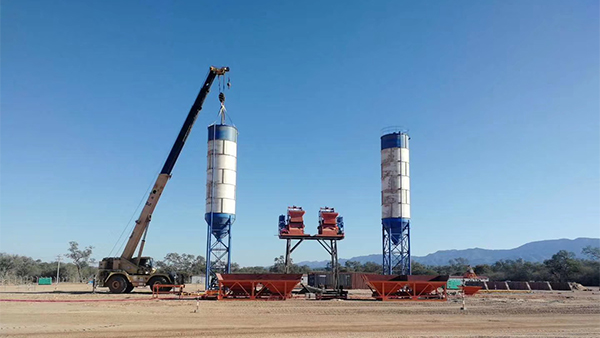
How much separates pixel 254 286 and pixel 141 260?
1068 cm

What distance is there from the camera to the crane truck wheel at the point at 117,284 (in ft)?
117

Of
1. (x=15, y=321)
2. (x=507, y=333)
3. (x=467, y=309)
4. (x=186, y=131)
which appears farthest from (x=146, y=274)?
(x=507, y=333)

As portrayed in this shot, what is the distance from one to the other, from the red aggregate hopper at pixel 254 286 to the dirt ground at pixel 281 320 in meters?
3.55

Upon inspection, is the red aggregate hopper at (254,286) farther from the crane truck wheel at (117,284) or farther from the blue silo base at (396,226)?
the blue silo base at (396,226)

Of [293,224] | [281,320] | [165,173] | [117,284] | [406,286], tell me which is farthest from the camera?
[293,224]

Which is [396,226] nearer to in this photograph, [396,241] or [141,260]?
[396,241]

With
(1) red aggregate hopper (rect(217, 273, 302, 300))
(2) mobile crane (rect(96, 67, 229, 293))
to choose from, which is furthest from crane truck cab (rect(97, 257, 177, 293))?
(1) red aggregate hopper (rect(217, 273, 302, 300))

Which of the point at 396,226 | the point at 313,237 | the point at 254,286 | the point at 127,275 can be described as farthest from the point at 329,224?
the point at 127,275

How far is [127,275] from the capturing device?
3578 centimetres

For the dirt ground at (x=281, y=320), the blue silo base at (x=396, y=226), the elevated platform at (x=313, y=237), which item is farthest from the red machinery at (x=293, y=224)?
the dirt ground at (x=281, y=320)

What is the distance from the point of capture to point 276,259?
4707 inches

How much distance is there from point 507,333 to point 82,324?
57.5 feet

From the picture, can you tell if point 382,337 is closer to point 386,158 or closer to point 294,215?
point 294,215

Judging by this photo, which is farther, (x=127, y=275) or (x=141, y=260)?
(x=141, y=260)
